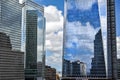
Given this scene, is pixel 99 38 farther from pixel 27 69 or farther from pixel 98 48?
pixel 27 69

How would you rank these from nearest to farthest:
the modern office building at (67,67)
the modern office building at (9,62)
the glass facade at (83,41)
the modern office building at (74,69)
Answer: the glass facade at (83,41)
the modern office building at (74,69)
the modern office building at (67,67)
the modern office building at (9,62)

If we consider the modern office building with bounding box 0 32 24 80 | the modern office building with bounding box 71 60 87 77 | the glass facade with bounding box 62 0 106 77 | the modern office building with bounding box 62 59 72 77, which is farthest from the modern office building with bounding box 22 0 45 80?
the modern office building with bounding box 71 60 87 77

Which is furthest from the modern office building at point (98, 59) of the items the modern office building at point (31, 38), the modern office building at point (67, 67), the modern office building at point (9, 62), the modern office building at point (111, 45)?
the modern office building at point (31, 38)

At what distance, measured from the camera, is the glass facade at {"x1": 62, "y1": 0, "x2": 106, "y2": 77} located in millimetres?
144750

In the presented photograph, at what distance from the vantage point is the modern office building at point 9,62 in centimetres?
15288

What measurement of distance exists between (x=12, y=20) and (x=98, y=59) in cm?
5489

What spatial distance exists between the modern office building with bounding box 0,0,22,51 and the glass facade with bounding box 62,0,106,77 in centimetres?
3394

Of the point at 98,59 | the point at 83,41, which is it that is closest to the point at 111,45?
the point at 98,59

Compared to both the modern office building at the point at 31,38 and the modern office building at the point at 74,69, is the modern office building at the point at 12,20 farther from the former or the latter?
the modern office building at the point at 74,69

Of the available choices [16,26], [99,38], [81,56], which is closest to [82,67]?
[81,56]

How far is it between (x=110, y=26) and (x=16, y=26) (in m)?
55.1

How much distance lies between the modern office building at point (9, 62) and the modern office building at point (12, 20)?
3.55 metres

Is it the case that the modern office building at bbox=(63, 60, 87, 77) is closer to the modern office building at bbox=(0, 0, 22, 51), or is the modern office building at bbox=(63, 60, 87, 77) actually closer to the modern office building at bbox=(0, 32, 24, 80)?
the modern office building at bbox=(0, 32, 24, 80)

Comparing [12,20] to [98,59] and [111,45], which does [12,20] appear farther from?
[111,45]
